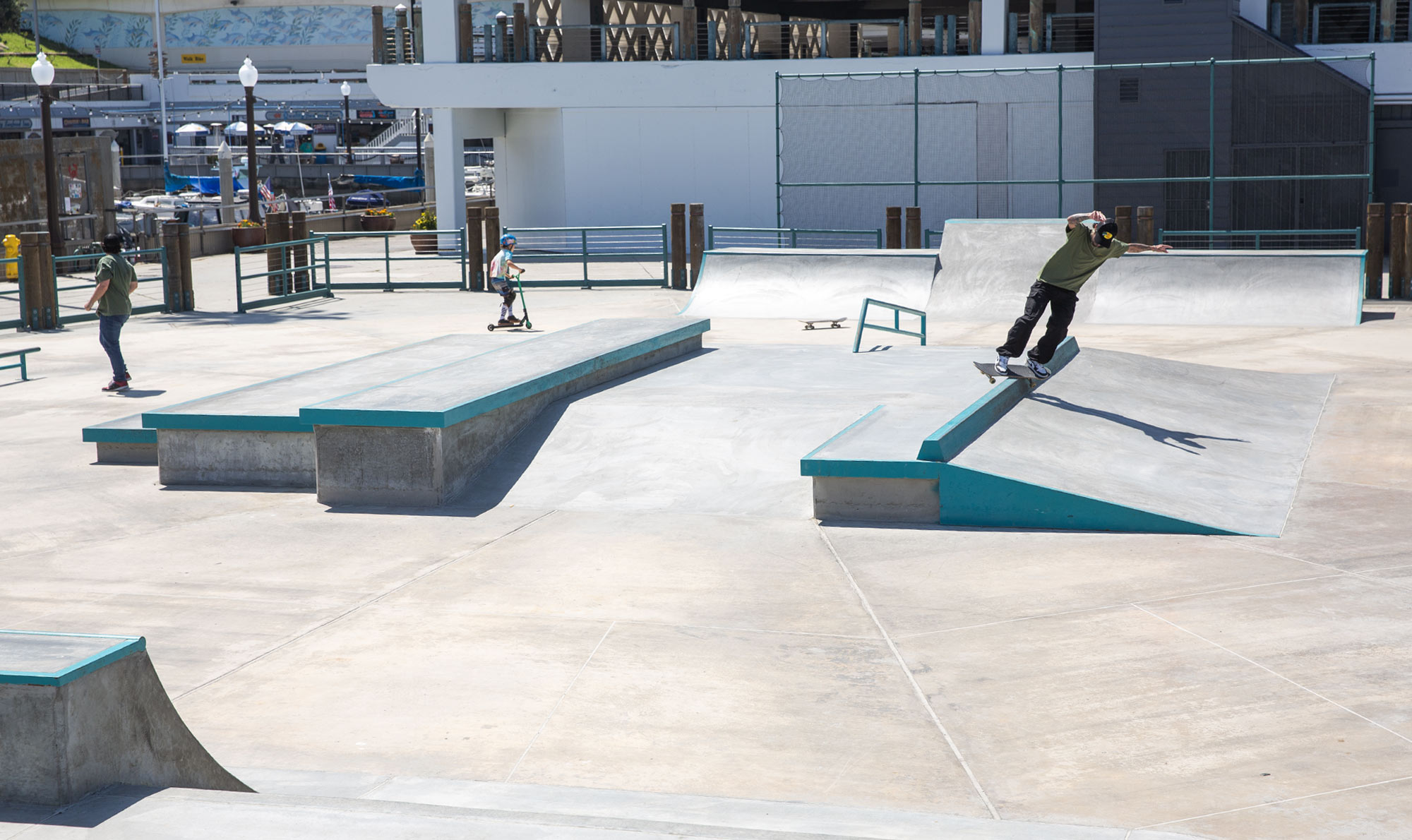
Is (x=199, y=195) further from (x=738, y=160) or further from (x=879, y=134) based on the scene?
(x=879, y=134)

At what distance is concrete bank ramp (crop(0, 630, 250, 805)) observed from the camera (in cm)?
419

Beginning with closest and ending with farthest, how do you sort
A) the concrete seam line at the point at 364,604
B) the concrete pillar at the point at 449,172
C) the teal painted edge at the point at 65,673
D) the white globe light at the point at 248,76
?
the teal painted edge at the point at 65,673 < the concrete seam line at the point at 364,604 < the concrete pillar at the point at 449,172 < the white globe light at the point at 248,76

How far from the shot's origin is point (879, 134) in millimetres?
30344

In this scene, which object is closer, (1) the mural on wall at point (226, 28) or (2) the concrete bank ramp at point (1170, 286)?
(2) the concrete bank ramp at point (1170, 286)

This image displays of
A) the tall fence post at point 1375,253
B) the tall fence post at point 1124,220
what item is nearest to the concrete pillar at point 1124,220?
the tall fence post at point 1124,220

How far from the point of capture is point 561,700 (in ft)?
20.7

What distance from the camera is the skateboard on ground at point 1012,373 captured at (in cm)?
1198

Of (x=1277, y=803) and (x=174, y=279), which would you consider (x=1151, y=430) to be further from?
(x=174, y=279)

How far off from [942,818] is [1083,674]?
210 cm

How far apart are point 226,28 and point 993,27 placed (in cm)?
9975

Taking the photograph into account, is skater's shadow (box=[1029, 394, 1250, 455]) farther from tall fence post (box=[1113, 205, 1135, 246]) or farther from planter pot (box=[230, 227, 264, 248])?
planter pot (box=[230, 227, 264, 248])

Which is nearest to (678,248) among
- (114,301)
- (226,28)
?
(114,301)

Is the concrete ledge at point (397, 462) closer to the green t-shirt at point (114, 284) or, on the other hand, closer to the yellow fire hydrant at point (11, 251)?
the green t-shirt at point (114, 284)

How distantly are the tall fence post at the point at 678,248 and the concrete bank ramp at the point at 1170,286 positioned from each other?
5.76 metres
